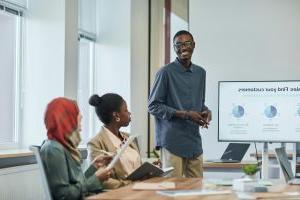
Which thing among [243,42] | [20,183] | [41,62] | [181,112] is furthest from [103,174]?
[243,42]

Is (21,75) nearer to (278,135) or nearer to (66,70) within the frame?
(66,70)

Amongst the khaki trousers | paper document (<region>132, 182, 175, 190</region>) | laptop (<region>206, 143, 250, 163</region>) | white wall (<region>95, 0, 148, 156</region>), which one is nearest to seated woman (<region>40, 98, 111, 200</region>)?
paper document (<region>132, 182, 175, 190</region>)

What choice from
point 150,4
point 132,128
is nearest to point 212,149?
point 132,128

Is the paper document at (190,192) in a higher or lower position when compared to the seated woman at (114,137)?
lower

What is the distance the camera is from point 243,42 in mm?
5762

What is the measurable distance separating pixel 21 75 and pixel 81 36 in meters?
0.99

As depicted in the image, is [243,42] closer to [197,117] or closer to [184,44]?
[184,44]

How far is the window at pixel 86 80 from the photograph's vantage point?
17.8ft

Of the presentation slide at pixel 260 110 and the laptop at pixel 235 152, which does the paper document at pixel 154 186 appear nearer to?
the presentation slide at pixel 260 110

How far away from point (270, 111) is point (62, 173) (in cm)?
279

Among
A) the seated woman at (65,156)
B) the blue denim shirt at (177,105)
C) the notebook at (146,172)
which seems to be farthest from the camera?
the blue denim shirt at (177,105)

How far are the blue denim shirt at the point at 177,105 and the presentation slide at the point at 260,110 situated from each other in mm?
1286

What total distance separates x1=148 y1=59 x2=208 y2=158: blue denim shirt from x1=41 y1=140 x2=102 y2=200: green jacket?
3.26 ft

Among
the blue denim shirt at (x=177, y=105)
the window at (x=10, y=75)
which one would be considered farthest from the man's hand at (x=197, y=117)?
the window at (x=10, y=75)
